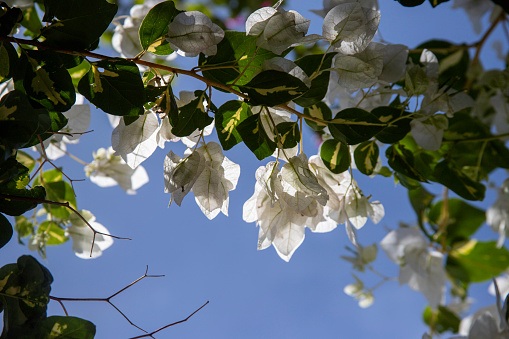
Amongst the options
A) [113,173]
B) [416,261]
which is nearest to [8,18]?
[113,173]

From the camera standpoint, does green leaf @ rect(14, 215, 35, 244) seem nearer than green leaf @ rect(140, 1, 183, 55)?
No

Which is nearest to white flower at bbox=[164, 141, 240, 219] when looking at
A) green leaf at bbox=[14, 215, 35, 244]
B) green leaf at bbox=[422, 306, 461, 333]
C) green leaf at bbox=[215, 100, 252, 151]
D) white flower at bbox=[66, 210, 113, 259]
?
green leaf at bbox=[215, 100, 252, 151]

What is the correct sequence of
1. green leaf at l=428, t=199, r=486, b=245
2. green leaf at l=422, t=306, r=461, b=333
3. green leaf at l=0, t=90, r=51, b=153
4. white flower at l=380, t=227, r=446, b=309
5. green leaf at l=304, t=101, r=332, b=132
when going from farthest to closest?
green leaf at l=422, t=306, r=461, b=333
green leaf at l=428, t=199, r=486, b=245
white flower at l=380, t=227, r=446, b=309
green leaf at l=304, t=101, r=332, b=132
green leaf at l=0, t=90, r=51, b=153

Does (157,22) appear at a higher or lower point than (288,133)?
higher

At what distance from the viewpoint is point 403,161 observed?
0.45m

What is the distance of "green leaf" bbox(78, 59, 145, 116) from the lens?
310 mm

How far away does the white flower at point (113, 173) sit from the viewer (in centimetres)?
60

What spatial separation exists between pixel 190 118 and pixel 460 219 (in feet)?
2.22

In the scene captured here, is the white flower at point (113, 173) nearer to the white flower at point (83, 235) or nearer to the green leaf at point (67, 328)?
the white flower at point (83, 235)

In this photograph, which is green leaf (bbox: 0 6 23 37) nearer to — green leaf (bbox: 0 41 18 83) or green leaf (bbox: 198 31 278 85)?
green leaf (bbox: 0 41 18 83)

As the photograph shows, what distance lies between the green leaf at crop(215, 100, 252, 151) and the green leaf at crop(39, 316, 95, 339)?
0.17m

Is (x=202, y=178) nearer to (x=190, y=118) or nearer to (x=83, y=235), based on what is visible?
(x=190, y=118)

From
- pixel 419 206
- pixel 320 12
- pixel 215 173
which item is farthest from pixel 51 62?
pixel 419 206

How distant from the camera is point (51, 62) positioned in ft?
0.99
